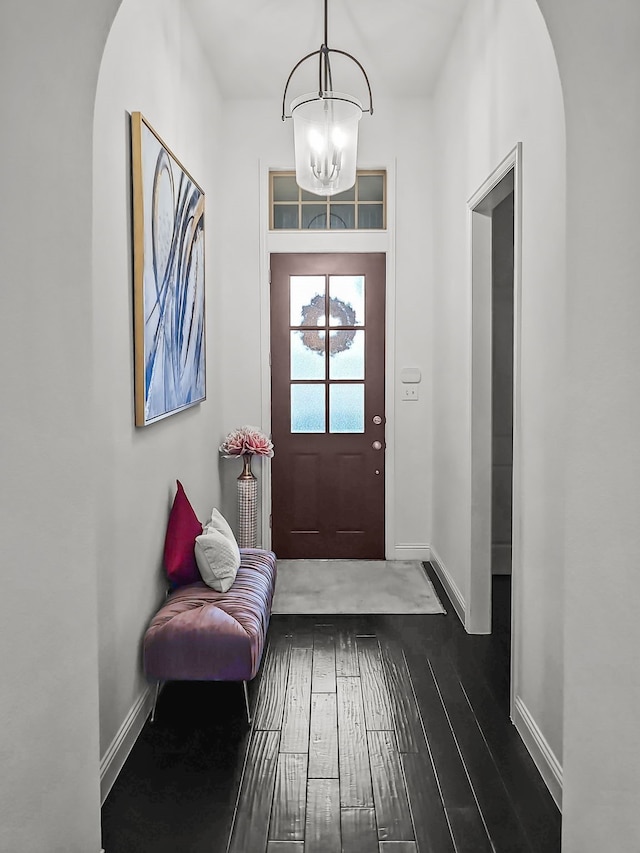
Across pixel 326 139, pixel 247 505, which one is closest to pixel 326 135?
pixel 326 139

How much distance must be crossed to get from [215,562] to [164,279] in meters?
1.18

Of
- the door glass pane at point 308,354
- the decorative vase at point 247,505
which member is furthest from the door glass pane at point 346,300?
the decorative vase at point 247,505

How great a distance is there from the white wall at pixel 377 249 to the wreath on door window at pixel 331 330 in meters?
0.27

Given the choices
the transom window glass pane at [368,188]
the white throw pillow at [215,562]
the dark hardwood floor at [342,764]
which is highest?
the transom window glass pane at [368,188]

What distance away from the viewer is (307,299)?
5.23m

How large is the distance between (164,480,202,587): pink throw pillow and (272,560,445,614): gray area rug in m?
1.05

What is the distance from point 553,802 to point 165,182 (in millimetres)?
2621

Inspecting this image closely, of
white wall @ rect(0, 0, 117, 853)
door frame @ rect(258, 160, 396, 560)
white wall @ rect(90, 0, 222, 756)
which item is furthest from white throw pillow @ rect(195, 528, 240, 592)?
door frame @ rect(258, 160, 396, 560)

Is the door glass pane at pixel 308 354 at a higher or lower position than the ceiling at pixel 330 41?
lower

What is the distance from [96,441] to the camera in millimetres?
2324

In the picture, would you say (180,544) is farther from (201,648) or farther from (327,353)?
(327,353)

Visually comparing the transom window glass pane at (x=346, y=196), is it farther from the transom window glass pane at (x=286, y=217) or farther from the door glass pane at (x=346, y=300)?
the door glass pane at (x=346, y=300)

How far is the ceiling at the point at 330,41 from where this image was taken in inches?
149

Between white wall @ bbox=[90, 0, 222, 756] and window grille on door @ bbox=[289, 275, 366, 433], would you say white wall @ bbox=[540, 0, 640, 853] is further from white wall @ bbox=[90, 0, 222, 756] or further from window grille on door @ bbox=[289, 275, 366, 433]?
window grille on door @ bbox=[289, 275, 366, 433]
